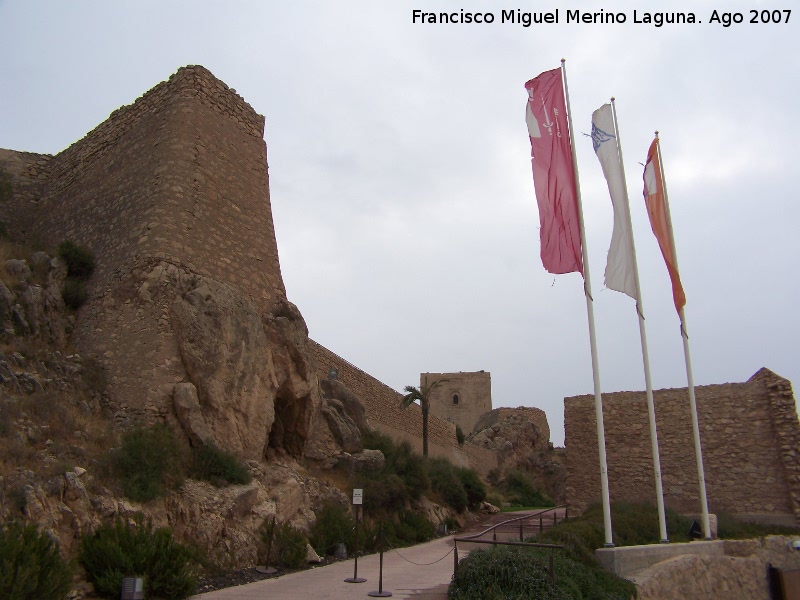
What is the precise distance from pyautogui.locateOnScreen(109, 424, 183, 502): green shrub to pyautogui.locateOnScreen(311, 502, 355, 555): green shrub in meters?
3.25

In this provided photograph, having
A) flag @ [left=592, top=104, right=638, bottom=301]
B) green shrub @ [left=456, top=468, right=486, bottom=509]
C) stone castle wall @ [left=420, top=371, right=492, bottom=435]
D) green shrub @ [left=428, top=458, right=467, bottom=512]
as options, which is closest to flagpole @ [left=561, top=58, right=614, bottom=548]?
flag @ [left=592, top=104, right=638, bottom=301]

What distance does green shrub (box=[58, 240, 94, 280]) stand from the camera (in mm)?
12711

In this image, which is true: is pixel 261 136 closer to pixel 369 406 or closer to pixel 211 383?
pixel 211 383

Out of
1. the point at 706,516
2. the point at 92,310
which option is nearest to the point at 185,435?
the point at 92,310

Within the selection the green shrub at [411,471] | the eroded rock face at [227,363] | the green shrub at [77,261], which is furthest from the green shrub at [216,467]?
the green shrub at [411,471]

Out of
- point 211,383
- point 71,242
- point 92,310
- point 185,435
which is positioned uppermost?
point 71,242

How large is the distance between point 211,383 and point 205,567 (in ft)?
10.7

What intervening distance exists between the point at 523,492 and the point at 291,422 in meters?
24.3

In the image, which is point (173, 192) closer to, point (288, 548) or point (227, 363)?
point (227, 363)

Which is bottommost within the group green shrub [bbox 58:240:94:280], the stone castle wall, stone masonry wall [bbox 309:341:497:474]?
stone masonry wall [bbox 309:341:497:474]

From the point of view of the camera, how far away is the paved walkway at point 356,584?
26.9 ft

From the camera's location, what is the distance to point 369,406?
24.7 metres

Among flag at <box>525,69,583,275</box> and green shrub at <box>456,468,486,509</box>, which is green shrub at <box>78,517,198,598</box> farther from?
green shrub at <box>456,468,486,509</box>

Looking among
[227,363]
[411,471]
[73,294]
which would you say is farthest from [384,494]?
[73,294]
